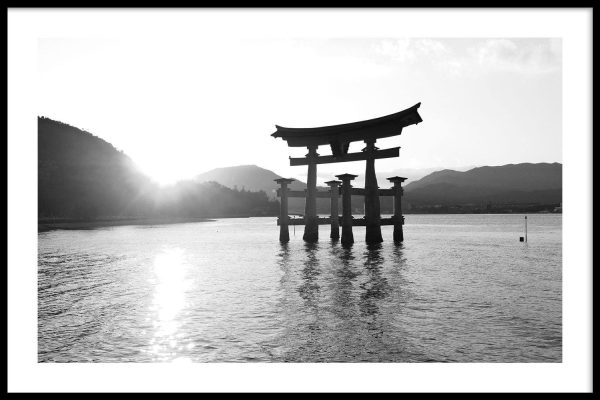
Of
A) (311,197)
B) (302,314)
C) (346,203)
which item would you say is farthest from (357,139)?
(302,314)

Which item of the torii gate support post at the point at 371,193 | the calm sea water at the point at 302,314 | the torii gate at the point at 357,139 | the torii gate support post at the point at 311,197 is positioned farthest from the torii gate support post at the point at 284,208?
the calm sea water at the point at 302,314

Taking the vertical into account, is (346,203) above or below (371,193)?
below

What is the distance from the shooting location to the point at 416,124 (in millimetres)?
19344

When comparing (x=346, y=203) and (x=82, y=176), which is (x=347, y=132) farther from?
(x=82, y=176)

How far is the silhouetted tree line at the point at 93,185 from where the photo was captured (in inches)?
3504

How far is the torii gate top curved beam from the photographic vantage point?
63.7ft

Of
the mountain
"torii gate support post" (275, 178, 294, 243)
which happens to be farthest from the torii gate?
the mountain

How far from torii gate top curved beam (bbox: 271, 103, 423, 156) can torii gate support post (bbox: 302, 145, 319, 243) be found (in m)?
0.70

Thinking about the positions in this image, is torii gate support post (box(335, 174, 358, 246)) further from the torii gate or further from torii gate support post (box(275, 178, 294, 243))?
torii gate support post (box(275, 178, 294, 243))

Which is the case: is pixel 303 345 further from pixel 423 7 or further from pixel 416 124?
pixel 416 124

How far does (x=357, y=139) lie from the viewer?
2195 centimetres

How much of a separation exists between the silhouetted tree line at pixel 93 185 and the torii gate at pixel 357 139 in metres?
71.2

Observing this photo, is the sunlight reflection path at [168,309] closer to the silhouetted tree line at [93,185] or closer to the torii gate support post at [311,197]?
the torii gate support post at [311,197]

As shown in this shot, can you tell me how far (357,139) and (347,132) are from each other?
665 millimetres
